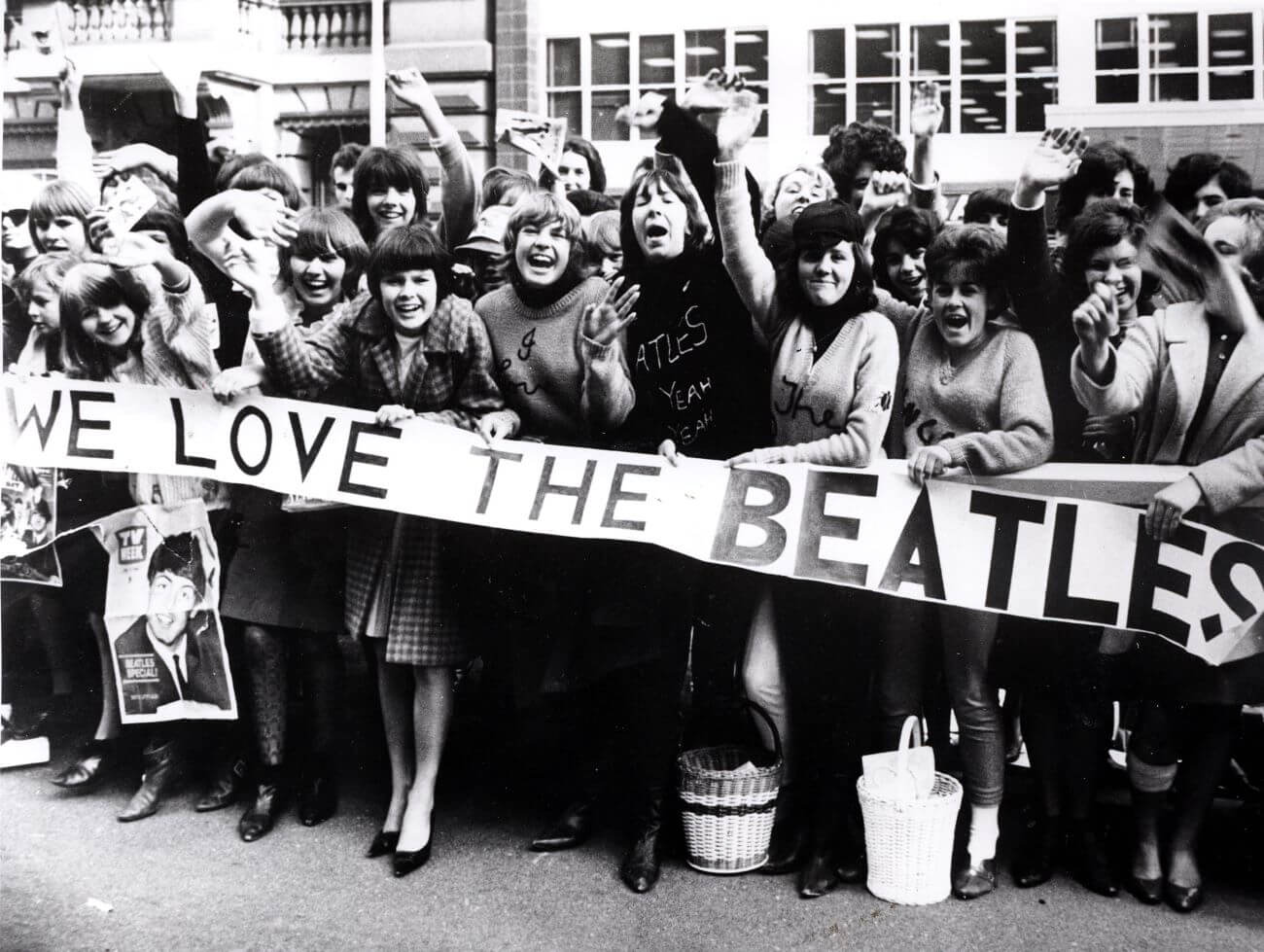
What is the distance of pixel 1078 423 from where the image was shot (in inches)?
154

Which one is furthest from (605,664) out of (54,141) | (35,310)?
(54,141)

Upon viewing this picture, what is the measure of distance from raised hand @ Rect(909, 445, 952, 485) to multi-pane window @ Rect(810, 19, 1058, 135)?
1.20m

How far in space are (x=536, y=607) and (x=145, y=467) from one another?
155cm

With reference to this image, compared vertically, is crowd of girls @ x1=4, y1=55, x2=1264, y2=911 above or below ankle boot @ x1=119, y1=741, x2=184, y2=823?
above

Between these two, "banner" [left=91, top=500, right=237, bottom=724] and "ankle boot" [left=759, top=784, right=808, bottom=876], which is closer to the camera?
"ankle boot" [left=759, top=784, right=808, bottom=876]

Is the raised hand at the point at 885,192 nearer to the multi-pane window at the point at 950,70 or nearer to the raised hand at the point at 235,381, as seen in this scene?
the multi-pane window at the point at 950,70

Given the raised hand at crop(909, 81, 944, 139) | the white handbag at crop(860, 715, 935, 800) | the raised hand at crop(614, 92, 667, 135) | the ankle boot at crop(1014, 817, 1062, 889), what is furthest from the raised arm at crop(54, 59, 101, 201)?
the ankle boot at crop(1014, 817, 1062, 889)

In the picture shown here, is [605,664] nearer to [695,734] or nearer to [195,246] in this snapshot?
[695,734]

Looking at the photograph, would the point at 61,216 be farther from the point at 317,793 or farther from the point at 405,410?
the point at 317,793

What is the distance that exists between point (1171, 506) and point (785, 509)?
114cm

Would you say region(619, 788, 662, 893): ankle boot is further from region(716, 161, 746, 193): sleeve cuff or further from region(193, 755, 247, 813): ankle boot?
region(716, 161, 746, 193): sleeve cuff

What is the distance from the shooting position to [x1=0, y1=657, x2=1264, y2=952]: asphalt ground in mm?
3646

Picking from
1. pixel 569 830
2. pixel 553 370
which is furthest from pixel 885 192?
pixel 569 830

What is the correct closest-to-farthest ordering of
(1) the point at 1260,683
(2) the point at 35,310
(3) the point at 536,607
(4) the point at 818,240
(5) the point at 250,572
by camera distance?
(1) the point at 1260,683
(4) the point at 818,240
(3) the point at 536,607
(5) the point at 250,572
(2) the point at 35,310
